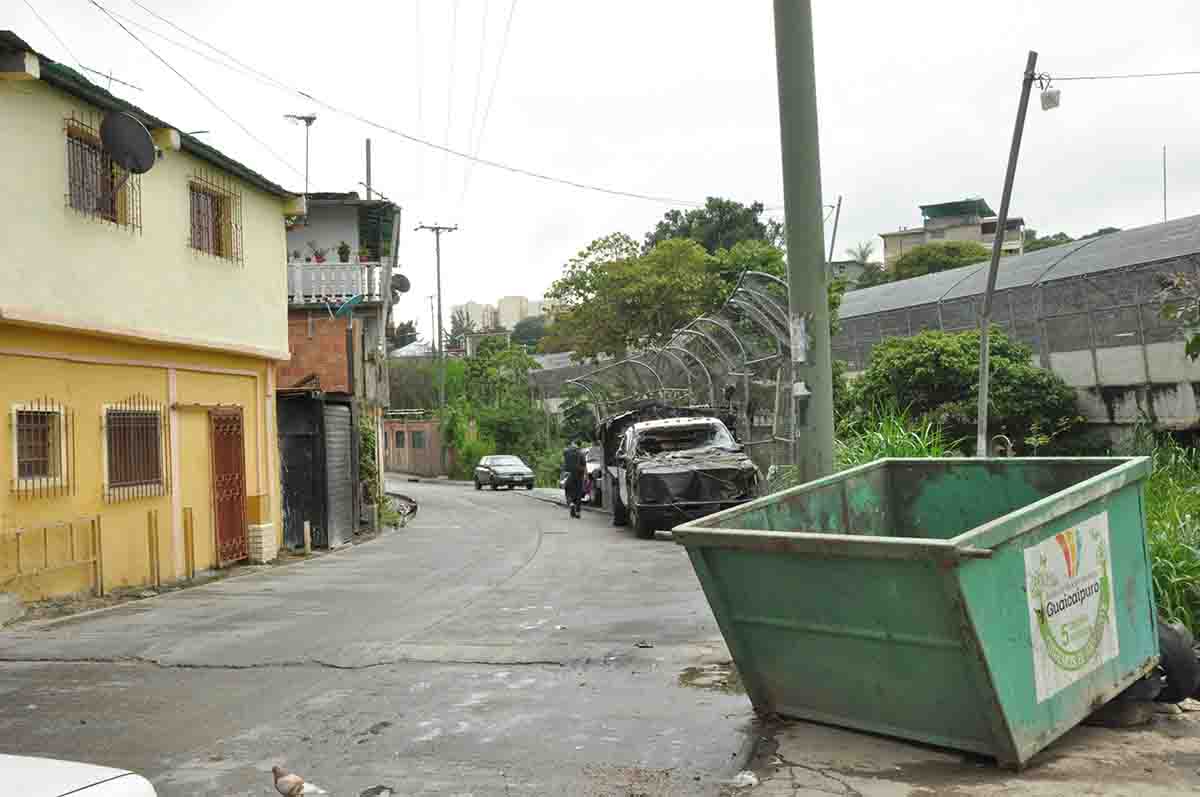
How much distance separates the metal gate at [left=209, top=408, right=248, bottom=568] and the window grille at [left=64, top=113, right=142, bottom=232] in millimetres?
3313

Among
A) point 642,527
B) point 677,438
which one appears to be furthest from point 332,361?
point 642,527

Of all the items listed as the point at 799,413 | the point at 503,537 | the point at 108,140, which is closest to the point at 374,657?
the point at 799,413

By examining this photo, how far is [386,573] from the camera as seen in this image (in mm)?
14617

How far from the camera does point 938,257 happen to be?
185 ft

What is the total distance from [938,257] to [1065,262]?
95.7 ft

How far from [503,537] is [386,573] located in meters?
5.66

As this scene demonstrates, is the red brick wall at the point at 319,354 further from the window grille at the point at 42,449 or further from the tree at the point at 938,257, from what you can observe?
the tree at the point at 938,257

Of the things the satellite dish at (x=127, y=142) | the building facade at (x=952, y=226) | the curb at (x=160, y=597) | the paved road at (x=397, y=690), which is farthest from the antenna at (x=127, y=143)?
the building facade at (x=952, y=226)

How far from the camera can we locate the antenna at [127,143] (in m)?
12.5

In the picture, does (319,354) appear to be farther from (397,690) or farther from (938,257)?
(938,257)

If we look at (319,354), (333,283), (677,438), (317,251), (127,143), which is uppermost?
(317,251)

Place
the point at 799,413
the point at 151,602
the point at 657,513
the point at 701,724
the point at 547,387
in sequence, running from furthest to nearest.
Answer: the point at 547,387, the point at 657,513, the point at 151,602, the point at 799,413, the point at 701,724

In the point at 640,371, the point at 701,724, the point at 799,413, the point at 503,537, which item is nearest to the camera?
the point at 701,724

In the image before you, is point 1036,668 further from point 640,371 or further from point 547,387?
point 547,387
